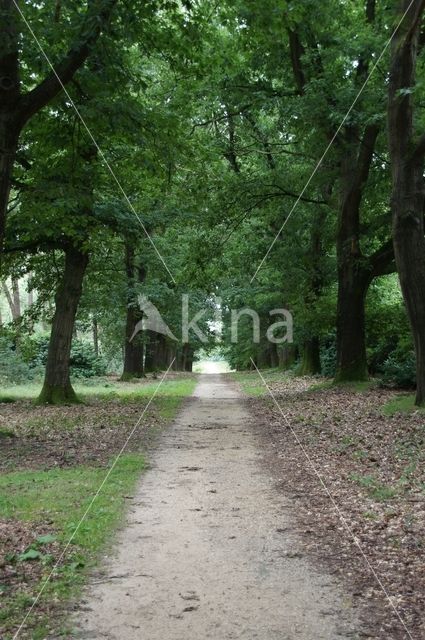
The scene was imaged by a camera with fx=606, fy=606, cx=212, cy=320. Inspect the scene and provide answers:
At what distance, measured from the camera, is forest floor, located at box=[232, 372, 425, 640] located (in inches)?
171

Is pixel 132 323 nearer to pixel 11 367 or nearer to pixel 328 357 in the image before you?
pixel 11 367

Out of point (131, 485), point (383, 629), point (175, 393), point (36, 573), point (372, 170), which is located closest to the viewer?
point (383, 629)

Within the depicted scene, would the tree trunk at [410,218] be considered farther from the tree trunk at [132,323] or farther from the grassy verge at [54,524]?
the tree trunk at [132,323]

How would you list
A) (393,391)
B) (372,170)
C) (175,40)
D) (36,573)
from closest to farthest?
(36,573) → (175,40) → (393,391) → (372,170)

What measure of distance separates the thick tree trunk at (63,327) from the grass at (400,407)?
843 cm

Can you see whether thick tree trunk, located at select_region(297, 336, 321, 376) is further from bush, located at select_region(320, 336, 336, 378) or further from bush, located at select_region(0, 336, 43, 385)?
bush, located at select_region(0, 336, 43, 385)

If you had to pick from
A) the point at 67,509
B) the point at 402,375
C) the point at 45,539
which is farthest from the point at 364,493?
the point at 402,375

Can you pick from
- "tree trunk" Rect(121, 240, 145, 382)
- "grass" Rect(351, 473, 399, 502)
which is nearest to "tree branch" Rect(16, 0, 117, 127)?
"grass" Rect(351, 473, 399, 502)

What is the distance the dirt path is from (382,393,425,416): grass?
5065mm

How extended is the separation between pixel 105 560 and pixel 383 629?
7.58 ft

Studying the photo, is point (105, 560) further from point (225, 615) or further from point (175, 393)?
point (175, 393)

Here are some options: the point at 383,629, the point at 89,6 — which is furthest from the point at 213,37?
the point at 383,629

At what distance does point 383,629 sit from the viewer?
378 cm

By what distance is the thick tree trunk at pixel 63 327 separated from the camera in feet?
53.4
